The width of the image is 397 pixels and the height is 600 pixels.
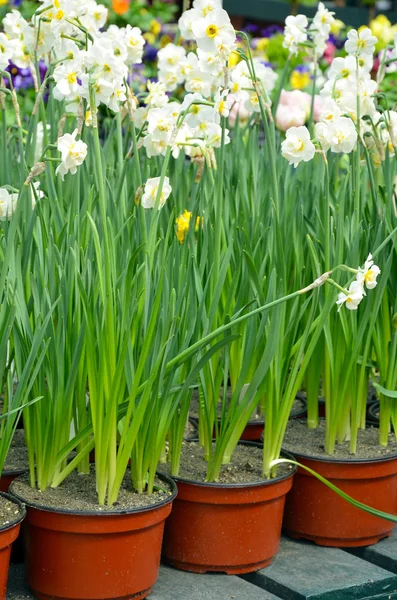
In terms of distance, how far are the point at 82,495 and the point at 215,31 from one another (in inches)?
33.9

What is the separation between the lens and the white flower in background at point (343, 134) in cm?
182

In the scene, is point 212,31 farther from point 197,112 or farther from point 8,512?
point 8,512

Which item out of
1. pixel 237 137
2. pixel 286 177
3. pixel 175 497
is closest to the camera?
pixel 175 497

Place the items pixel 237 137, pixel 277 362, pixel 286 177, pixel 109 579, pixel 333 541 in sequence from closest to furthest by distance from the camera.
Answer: pixel 109 579
pixel 277 362
pixel 333 541
pixel 286 177
pixel 237 137

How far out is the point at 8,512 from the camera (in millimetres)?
1545

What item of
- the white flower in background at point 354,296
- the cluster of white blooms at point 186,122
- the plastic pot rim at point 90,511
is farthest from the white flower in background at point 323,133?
the plastic pot rim at point 90,511

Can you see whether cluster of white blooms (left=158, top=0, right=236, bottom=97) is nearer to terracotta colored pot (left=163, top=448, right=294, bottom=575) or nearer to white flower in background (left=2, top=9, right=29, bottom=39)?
white flower in background (left=2, top=9, right=29, bottom=39)

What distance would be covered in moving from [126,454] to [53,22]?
81 cm

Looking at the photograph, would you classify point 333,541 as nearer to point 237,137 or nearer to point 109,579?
point 109,579

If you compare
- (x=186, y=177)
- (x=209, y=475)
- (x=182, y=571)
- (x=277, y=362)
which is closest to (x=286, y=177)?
(x=186, y=177)

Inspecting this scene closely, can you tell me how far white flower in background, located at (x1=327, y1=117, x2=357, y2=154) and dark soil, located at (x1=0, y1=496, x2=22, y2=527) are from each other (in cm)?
90

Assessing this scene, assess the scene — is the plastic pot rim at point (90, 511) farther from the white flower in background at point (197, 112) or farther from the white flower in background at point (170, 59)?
the white flower in background at point (170, 59)

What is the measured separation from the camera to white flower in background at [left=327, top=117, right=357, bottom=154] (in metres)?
1.82

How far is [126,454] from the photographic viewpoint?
1.66 meters
